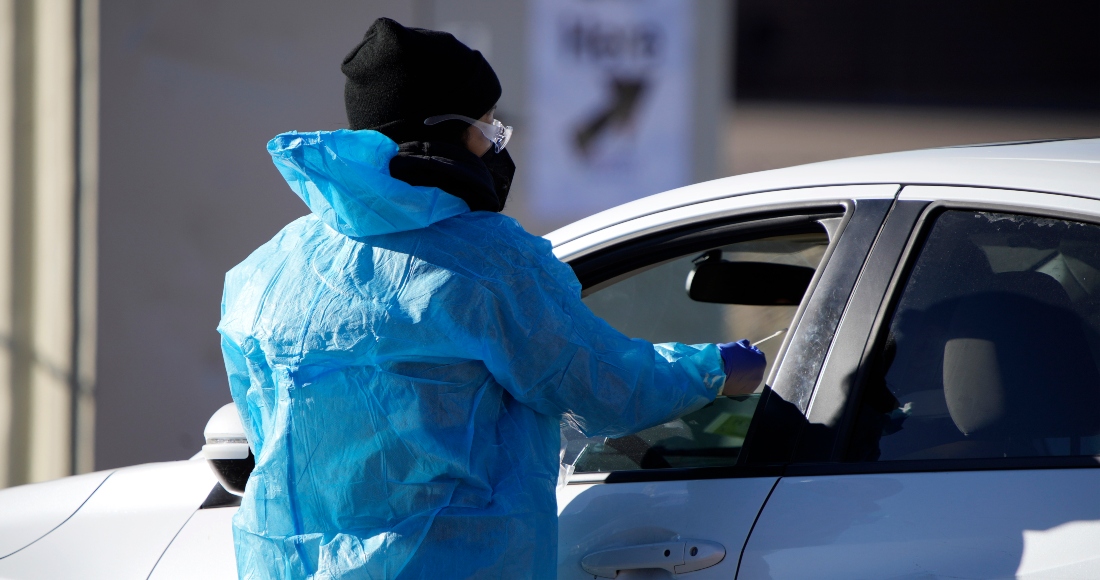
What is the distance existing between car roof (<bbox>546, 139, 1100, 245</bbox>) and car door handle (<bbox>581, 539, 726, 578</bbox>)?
66 centimetres

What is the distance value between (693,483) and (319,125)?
385cm

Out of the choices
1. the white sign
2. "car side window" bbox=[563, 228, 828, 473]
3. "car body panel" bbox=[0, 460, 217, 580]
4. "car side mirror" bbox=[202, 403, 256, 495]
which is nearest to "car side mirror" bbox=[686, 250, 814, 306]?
"car side window" bbox=[563, 228, 828, 473]

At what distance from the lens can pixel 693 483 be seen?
171 cm

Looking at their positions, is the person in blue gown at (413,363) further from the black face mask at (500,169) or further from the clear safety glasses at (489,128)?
the black face mask at (500,169)

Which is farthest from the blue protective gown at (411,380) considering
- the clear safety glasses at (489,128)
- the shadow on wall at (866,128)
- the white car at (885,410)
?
the shadow on wall at (866,128)

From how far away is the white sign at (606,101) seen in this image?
545 centimetres

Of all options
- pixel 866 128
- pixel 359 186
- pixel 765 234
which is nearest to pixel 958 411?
pixel 765 234

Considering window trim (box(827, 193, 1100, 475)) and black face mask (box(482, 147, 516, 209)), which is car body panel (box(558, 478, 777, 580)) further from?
black face mask (box(482, 147, 516, 209))

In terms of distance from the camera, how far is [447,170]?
61.1 inches

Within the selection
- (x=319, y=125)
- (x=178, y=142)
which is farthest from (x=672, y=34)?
(x=178, y=142)

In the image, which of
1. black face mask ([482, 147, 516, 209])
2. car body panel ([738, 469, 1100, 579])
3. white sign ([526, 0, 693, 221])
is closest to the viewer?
car body panel ([738, 469, 1100, 579])

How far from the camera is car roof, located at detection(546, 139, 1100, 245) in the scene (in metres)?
1.57

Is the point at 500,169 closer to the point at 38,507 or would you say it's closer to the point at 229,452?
the point at 229,452

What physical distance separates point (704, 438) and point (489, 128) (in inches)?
34.1
